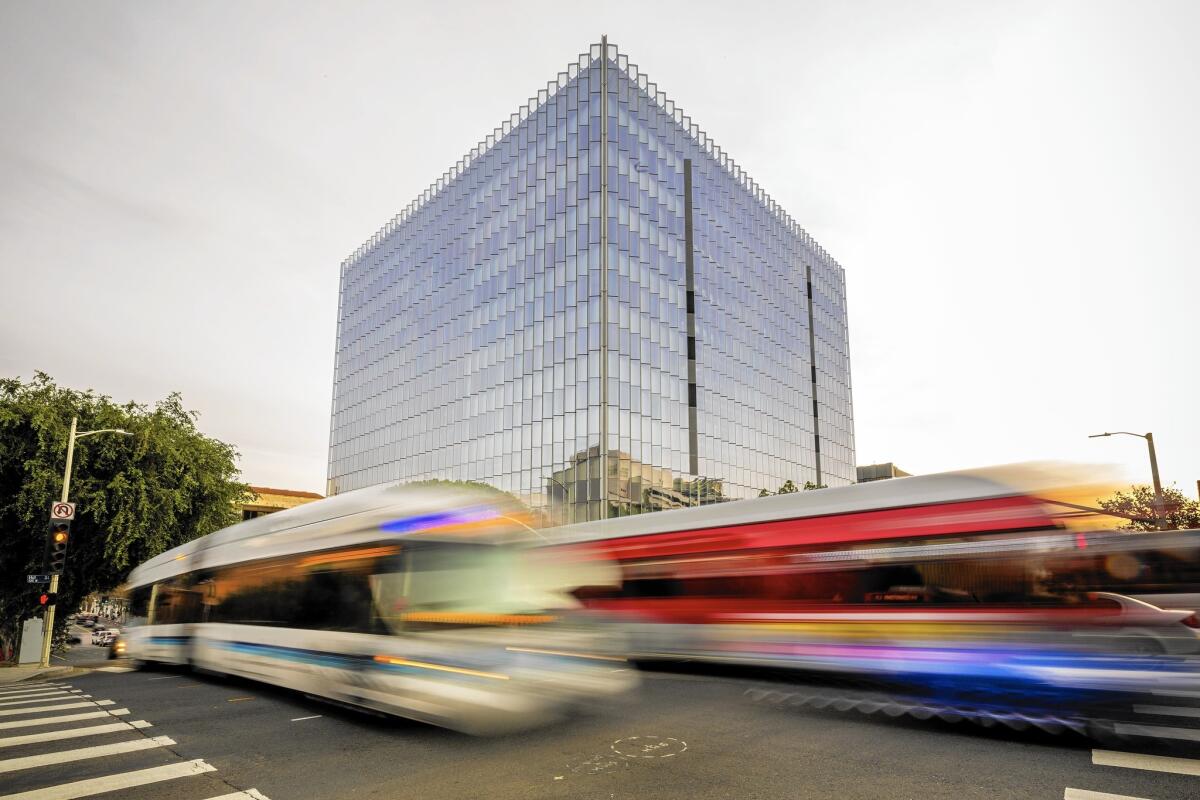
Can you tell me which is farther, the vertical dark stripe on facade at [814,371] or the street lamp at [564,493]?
the vertical dark stripe on facade at [814,371]

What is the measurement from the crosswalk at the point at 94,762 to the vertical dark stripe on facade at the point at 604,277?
3427cm

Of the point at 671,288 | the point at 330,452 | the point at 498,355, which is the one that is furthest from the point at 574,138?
the point at 330,452

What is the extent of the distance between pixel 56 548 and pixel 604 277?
32.2 meters

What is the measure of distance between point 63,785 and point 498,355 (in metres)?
46.3

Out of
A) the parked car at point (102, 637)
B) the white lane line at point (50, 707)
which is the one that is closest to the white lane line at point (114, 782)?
the white lane line at point (50, 707)

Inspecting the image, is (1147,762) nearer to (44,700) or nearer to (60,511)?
(44,700)

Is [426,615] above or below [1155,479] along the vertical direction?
below

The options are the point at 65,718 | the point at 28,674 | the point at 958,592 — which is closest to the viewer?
the point at 958,592

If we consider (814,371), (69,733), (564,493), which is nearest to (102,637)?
(564,493)

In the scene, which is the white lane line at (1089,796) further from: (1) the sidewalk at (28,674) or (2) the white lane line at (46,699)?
(1) the sidewalk at (28,674)

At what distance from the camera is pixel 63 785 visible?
19.9 ft

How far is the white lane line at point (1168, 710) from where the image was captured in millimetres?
9359

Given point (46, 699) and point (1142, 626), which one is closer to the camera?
point (1142, 626)

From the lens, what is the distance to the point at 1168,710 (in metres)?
9.69
